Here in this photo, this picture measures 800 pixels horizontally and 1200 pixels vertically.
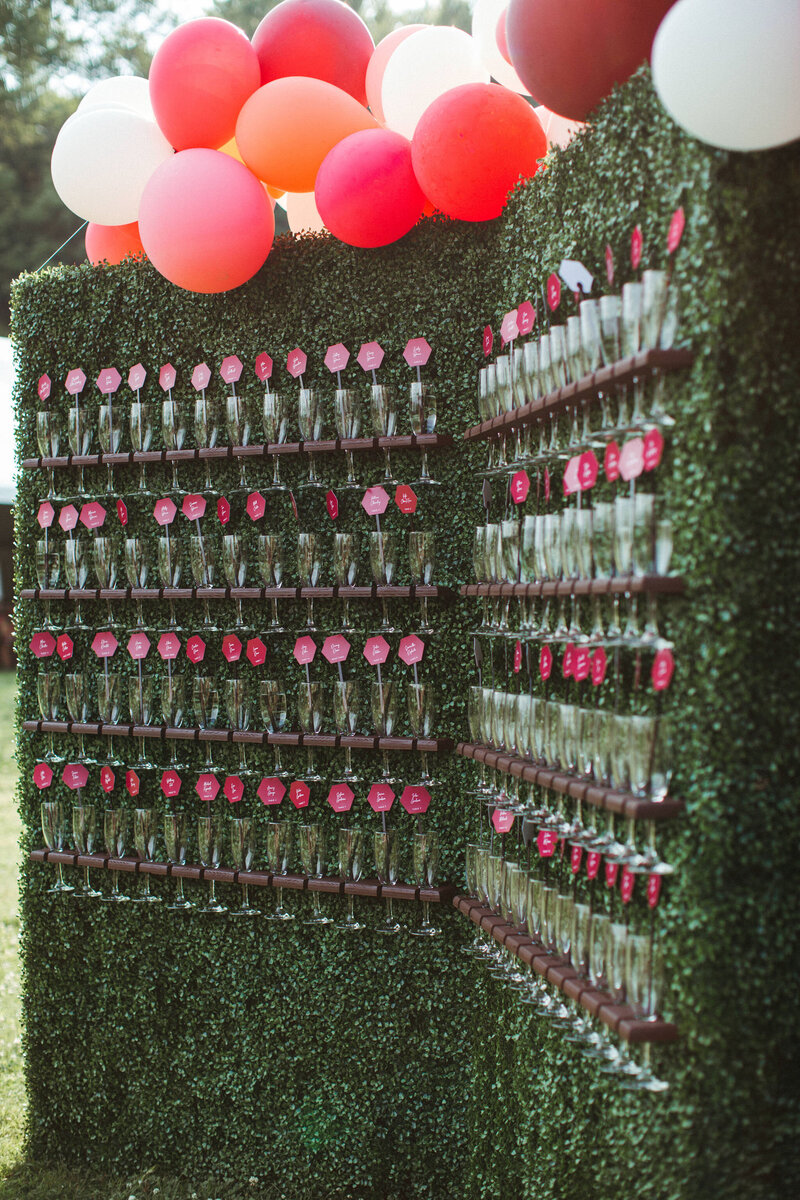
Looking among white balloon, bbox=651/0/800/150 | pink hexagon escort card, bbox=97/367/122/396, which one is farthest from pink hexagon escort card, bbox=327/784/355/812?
white balloon, bbox=651/0/800/150

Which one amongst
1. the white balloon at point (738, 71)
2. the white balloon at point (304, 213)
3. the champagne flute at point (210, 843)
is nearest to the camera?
the white balloon at point (738, 71)

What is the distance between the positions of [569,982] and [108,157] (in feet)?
9.69

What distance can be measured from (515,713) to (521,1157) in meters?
1.21

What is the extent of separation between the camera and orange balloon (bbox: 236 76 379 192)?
333cm

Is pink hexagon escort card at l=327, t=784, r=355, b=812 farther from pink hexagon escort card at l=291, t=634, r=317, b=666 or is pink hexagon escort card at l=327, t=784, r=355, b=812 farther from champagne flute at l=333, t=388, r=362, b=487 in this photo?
champagne flute at l=333, t=388, r=362, b=487

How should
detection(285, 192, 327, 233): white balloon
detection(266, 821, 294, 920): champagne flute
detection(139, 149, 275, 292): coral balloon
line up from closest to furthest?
detection(139, 149, 275, 292): coral balloon → detection(266, 821, 294, 920): champagne flute → detection(285, 192, 327, 233): white balloon

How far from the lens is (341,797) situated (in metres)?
3.53

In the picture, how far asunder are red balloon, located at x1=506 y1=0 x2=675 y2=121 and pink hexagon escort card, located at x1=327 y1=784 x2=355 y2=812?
6.75 feet

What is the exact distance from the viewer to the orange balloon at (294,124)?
333cm

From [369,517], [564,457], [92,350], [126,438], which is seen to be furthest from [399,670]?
[92,350]

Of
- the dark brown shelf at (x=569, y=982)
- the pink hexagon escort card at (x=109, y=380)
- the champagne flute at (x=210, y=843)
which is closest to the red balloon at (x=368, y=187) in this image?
the pink hexagon escort card at (x=109, y=380)

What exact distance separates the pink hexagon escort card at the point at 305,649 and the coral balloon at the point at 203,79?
1.62 meters

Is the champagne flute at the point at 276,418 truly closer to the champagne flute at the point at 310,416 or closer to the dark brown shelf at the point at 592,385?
the champagne flute at the point at 310,416

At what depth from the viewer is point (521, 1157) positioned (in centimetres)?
298
